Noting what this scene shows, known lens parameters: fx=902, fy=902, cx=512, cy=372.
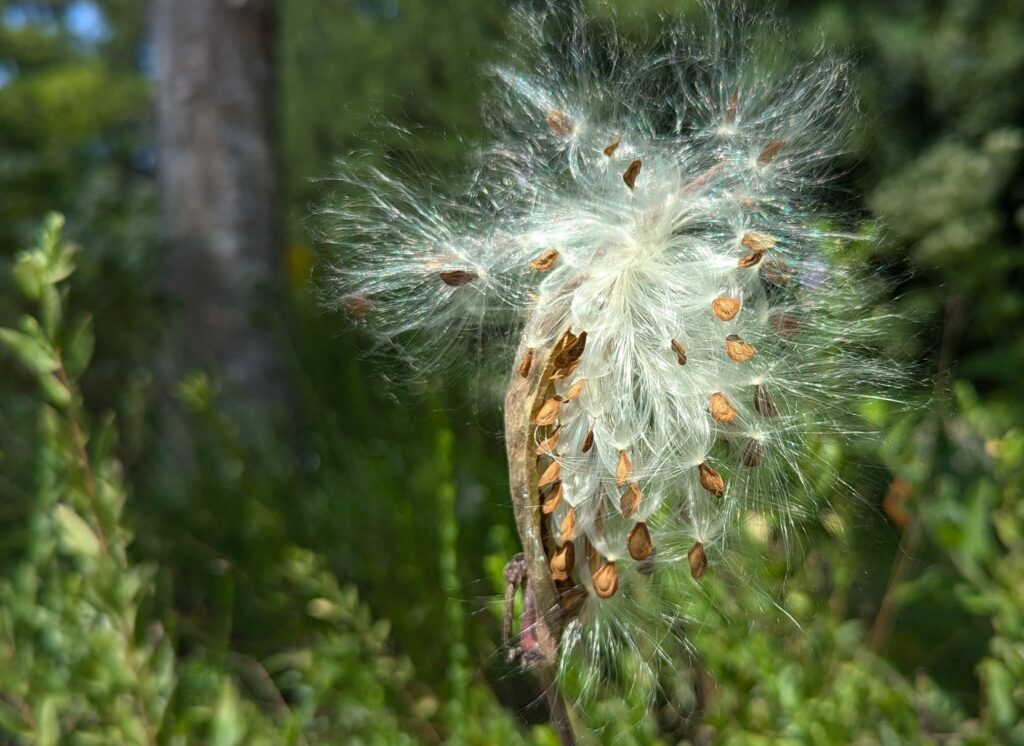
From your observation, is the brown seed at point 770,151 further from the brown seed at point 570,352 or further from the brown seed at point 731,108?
the brown seed at point 570,352

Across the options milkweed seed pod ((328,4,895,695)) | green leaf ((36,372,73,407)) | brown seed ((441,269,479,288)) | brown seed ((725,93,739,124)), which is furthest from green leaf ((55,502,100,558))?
brown seed ((725,93,739,124))

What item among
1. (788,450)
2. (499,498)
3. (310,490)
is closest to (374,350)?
(788,450)

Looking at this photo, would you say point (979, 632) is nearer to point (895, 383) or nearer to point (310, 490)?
point (895, 383)

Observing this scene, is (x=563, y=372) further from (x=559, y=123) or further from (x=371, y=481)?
(x=371, y=481)

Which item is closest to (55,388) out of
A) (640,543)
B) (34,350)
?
(34,350)

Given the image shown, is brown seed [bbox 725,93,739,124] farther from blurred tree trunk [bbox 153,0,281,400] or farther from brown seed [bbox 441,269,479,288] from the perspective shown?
blurred tree trunk [bbox 153,0,281,400]

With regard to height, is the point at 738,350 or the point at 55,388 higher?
the point at 738,350
